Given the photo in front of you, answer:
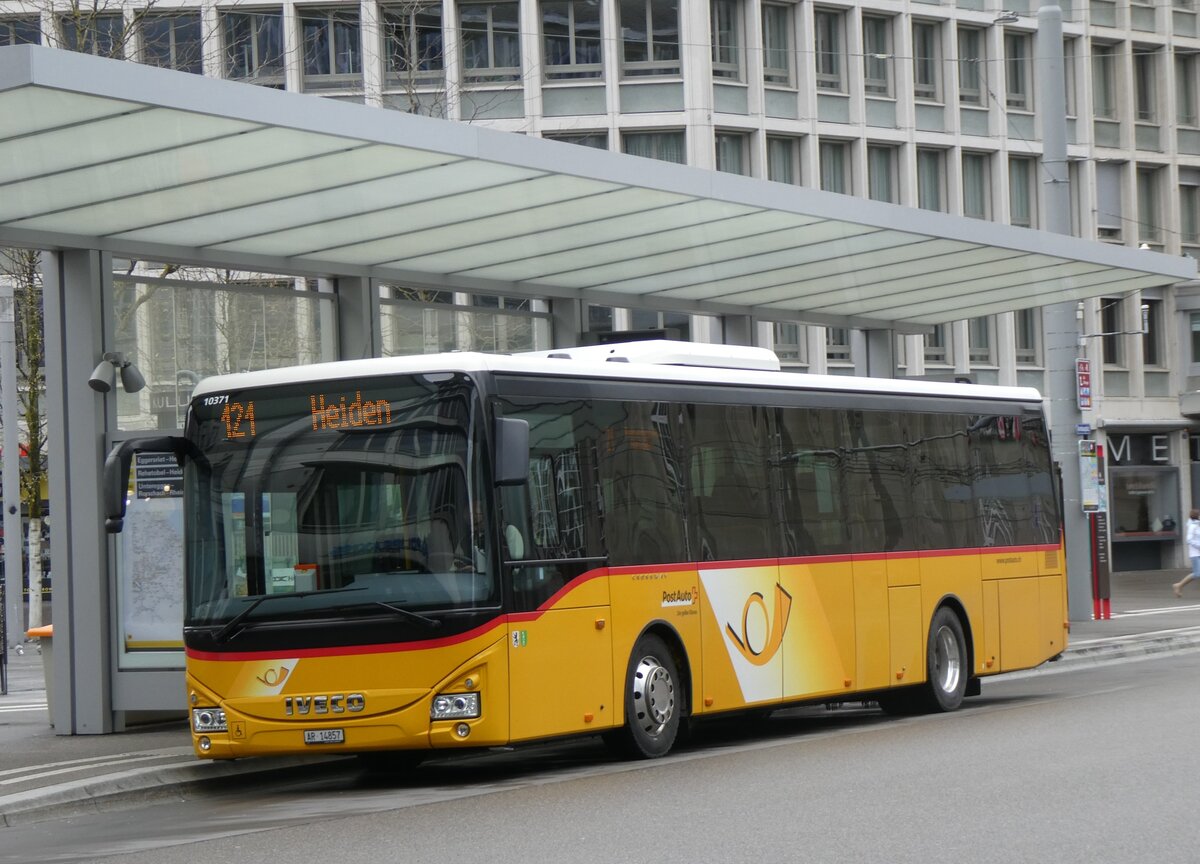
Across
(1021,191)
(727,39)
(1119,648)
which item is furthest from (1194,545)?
(727,39)

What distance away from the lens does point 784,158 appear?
1876 inches

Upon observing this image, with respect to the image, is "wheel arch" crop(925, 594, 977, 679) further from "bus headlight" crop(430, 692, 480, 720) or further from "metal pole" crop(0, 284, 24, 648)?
"metal pole" crop(0, 284, 24, 648)

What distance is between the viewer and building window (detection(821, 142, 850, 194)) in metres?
48.3

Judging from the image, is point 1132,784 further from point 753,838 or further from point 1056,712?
point 1056,712

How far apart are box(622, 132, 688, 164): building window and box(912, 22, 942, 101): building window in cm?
728

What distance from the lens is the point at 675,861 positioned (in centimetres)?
845

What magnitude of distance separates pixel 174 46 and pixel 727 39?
1918 cm

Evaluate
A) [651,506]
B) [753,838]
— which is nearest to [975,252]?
[651,506]

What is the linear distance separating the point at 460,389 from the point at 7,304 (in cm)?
1848

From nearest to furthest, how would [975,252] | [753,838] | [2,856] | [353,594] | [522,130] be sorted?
[753,838] < [2,856] < [353,594] < [975,252] < [522,130]

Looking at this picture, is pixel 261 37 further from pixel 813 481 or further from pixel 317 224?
pixel 813 481

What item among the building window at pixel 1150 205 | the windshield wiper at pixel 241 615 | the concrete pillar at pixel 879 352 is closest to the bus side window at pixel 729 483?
the windshield wiper at pixel 241 615

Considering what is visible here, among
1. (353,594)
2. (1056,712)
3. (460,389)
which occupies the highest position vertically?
(460,389)

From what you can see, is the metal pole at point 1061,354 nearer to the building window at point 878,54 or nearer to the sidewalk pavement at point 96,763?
the sidewalk pavement at point 96,763
